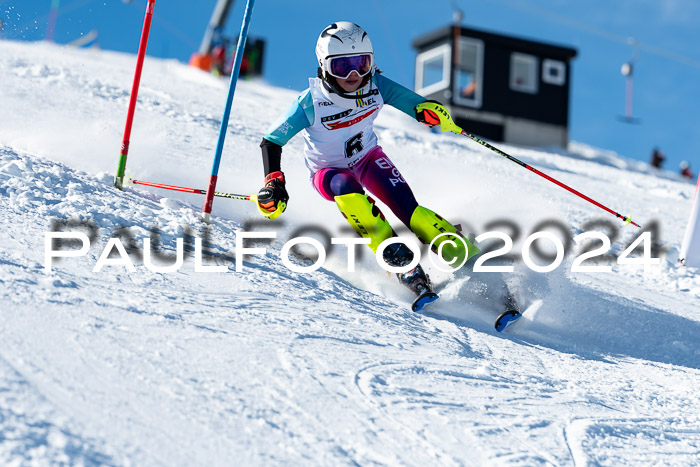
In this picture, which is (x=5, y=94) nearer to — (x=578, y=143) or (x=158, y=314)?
(x=158, y=314)

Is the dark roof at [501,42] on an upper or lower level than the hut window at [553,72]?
upper

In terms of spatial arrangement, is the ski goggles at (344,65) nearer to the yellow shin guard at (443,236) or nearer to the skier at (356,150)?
the skier at (356,150)

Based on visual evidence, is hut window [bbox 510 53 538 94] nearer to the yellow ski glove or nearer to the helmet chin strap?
the yellow ski glove

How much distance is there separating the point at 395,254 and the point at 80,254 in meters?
1.60

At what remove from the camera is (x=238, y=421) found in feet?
8.10

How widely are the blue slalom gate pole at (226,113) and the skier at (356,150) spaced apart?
0.51 meters

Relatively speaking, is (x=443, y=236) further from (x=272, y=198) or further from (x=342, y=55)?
(x=342, y=55)

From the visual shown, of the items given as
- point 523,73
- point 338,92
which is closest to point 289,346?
point 338,92

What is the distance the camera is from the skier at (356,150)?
4.47 meters

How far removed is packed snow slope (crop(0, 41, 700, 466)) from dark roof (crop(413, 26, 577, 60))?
18100 millimetres

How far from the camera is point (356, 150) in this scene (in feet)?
15.7

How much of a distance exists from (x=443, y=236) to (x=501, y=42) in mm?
20874

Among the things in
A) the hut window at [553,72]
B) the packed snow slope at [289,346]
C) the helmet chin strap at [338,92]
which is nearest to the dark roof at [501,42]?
the hut window at [553,72]


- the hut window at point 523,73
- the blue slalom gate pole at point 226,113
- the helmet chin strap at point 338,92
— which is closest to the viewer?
the helmet chin strap at point 338,92
